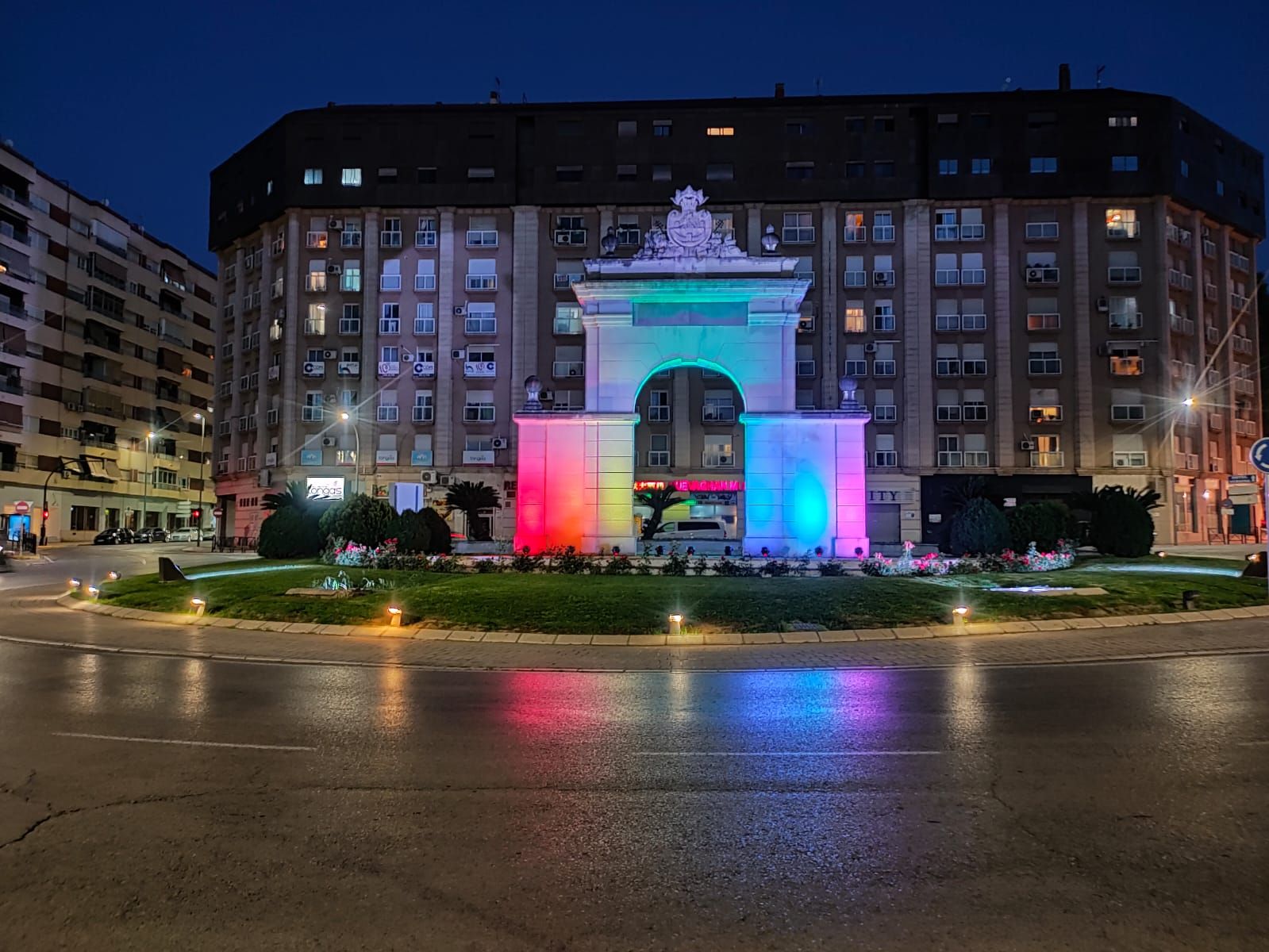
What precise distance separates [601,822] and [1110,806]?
10.8 feet

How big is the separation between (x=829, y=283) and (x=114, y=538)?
59098 mm

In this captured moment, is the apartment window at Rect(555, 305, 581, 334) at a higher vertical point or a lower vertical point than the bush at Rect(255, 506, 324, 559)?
higher

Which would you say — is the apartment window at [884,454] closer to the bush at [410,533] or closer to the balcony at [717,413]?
the balcony at [717,413]

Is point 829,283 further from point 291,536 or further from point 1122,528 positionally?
point 291,536

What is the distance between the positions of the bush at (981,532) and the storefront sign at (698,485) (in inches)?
1054

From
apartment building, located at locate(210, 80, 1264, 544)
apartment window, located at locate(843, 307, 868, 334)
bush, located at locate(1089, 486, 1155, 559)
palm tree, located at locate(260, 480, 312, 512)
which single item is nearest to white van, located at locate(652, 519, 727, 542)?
apartment building, located at locate(210, 80, 1264, 544)

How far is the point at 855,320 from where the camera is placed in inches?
2057

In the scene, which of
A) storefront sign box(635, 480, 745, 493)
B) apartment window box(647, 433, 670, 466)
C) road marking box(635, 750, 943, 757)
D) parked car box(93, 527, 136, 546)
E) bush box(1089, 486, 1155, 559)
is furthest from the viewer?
parked car box(93, 527, 136, 546)

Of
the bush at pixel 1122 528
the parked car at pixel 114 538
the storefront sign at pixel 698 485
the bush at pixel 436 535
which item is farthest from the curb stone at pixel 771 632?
the parked car at pixel 114 538

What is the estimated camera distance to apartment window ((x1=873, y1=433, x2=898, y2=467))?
168 ft

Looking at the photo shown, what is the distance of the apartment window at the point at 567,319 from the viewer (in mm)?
52969

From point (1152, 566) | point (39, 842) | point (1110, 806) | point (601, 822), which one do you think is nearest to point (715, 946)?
point (601, 822)

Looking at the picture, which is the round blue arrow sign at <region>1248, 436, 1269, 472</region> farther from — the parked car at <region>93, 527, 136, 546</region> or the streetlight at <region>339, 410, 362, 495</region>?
the parked car at <region>93, 527, 136, 546</region>

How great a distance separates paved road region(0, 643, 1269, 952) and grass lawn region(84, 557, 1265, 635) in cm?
591
